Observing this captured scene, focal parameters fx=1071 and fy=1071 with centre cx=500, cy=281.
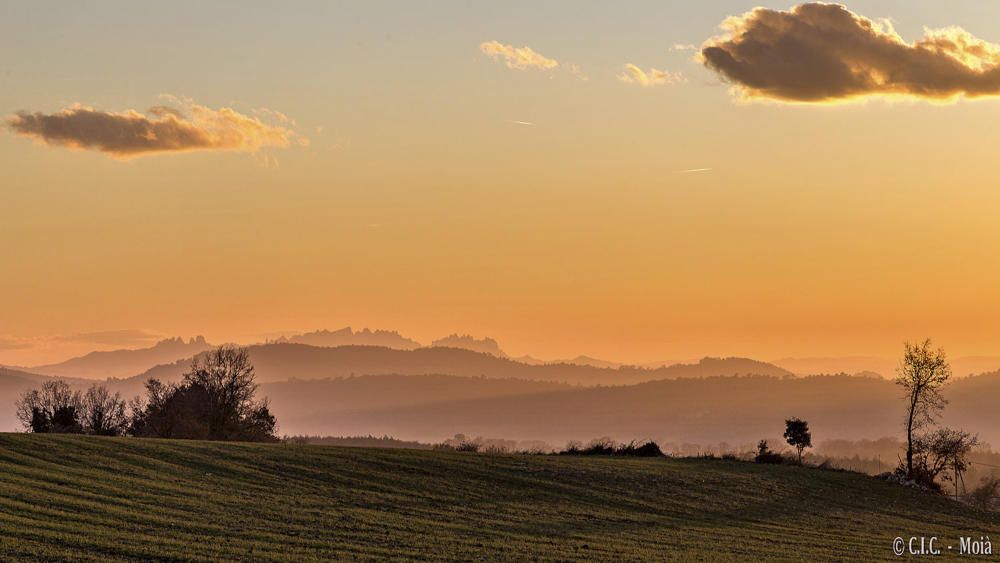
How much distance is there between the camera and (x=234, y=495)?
2227 inches

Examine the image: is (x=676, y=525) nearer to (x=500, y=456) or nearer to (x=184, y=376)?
(x=500, y=456)

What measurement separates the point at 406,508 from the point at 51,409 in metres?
79.2

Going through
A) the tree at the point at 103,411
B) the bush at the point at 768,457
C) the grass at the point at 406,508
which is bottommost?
the grass at the point at 406,508

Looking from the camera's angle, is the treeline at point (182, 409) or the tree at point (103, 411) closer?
the treeline at point (182, 409)

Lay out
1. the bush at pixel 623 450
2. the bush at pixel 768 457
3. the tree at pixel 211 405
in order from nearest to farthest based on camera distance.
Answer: the bush at pixel 623 450 < the tree at pixel 211 405 < the bush at pixel 768 457

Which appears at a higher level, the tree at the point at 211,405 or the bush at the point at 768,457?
the tree at the point at 211,405

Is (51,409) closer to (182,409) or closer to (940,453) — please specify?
(182,409)

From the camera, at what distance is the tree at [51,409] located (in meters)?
114

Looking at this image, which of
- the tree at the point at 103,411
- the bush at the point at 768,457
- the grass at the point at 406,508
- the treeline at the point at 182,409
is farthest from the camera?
the tree at the point at 103,411

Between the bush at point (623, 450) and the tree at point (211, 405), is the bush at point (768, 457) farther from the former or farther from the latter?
the tree at point (211, 405)

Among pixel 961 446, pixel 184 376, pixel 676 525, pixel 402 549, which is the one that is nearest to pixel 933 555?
pixel 676 525

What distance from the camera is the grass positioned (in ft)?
145

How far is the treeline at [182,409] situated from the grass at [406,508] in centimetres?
3670

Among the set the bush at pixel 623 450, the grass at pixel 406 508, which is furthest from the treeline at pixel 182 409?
the grass at pixel 406 508
